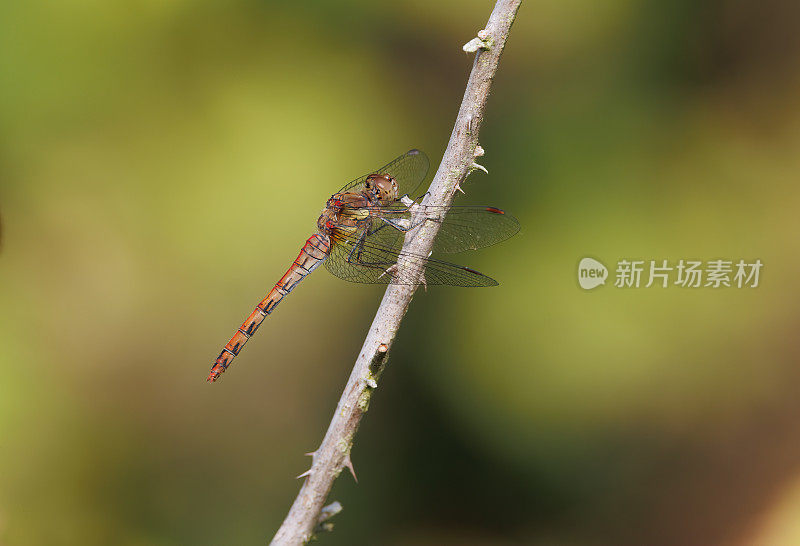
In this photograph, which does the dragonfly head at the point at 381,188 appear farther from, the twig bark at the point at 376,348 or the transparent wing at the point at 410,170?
the twig bark at the point at 376,348

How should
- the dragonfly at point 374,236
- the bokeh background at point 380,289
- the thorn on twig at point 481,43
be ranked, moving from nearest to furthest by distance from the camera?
the thorn on twig at point 481,43 → the dragonfly at point 374,236 → the bokeh background at point 380,289

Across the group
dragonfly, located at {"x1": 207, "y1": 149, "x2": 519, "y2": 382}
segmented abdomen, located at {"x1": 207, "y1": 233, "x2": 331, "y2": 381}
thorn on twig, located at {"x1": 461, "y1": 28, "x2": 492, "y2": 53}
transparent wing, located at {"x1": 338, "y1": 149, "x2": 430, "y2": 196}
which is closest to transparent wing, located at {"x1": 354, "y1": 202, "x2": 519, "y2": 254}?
dragonfly, located at {"x1": 207, "y1": 149, "x2": 519, "y2": 382}

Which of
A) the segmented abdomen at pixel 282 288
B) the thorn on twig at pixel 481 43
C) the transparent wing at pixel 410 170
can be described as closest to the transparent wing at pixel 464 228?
the segmented abdomen at pixel 282 288

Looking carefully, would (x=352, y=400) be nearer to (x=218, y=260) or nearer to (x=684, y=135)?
(x=218, y=260)

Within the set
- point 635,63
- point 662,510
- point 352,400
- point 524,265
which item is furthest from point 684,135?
point 352,400

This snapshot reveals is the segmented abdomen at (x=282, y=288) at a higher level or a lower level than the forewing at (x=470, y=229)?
lower

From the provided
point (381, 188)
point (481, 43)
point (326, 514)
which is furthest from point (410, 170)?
point (326, 514)

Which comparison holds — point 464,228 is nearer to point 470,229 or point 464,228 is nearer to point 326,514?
point 470,229
